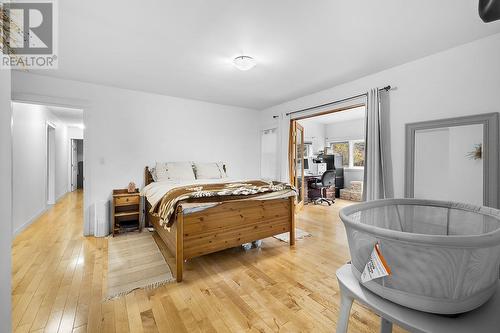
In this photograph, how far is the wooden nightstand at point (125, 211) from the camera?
130 inches

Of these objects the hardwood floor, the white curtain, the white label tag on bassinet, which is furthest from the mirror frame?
the white label tag on bassinet

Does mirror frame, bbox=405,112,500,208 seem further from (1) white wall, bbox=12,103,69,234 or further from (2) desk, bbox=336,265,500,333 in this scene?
(1) white wall, bbox=12,103,69,234

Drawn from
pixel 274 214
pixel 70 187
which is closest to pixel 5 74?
pixel 274 214

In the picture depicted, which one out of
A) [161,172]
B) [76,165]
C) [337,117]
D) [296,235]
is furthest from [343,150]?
[76,165]

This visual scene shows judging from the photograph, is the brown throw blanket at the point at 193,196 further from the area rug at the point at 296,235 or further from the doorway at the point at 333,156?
the doorway at the point at 333,156

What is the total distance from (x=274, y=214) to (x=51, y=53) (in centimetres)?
319

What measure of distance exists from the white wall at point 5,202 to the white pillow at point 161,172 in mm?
2582

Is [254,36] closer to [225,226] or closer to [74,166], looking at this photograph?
[225,226]

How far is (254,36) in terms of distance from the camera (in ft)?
6.88

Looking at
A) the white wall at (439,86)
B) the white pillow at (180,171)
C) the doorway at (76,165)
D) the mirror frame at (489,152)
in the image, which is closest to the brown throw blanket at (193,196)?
the white pillow at (180,171)

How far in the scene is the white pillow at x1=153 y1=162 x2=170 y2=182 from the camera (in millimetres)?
3596

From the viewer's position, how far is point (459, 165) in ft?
7.52

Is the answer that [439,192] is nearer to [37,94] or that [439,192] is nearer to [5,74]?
[5,74]

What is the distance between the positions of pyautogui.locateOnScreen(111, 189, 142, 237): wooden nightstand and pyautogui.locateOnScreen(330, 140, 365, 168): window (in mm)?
5863
